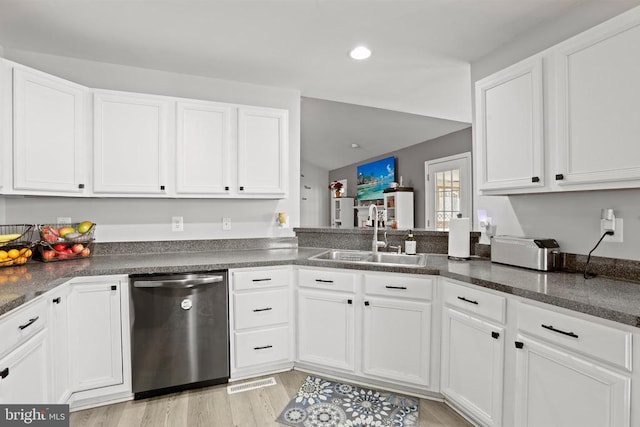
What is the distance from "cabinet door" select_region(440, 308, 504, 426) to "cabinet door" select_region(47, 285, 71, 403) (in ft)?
7.20

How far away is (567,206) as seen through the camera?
6.53 feet

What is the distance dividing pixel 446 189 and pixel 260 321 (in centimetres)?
371

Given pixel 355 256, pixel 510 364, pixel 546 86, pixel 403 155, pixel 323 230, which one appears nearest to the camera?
pixel 510 364

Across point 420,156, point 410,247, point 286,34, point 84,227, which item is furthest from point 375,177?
point 84,227

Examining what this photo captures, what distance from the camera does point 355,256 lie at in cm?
285

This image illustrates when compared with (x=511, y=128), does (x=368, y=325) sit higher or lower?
lower

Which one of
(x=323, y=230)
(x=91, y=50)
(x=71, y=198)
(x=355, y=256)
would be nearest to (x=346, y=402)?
(x=355, y=256)

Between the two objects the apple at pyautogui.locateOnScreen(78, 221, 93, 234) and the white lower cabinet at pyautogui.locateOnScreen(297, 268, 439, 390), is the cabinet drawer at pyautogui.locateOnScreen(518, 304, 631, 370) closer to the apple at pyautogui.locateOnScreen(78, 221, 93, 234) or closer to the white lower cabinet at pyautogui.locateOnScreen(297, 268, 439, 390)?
the white lower cabinet at pyautogui.locateOnScreen(297, 268, 439, 390)

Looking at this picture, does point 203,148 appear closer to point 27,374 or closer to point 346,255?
point 346,255

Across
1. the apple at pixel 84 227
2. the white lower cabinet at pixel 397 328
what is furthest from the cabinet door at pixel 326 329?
the apple at pixel 84 227

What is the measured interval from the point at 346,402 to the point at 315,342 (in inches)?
18.0

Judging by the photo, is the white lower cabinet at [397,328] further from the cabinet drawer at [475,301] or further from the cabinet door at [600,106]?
the cabinet door at [600,106]

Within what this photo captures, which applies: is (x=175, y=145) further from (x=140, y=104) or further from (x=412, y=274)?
(x=412, y=274)

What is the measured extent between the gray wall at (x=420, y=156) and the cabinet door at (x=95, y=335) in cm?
446
